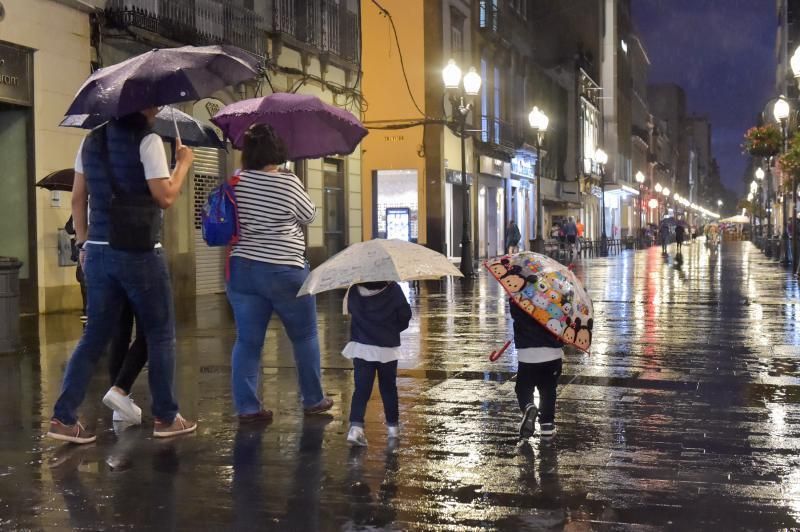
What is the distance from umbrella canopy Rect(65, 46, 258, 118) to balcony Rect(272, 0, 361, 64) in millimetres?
17223

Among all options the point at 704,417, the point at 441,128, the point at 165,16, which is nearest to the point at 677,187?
the point at 441,128

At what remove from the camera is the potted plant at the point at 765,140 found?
111ft

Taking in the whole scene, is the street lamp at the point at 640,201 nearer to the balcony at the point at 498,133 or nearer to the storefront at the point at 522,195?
the storefront at the point at 522,195

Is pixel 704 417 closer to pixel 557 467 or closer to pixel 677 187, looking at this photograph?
pixel 557 467

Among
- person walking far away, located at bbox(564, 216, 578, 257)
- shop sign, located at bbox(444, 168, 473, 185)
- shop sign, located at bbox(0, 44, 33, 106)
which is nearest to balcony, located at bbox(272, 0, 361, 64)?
shop sign, located at bbox(0, 44, 33, 106)

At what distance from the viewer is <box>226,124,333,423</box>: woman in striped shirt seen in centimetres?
692

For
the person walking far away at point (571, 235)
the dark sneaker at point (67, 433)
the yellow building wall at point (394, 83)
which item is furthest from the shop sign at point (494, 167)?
the dark sneaker at point (67, 433)

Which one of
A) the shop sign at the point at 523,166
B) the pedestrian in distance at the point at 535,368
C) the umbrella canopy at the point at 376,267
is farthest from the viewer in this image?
the shop sign at the point at 523,166

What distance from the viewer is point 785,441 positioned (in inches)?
257

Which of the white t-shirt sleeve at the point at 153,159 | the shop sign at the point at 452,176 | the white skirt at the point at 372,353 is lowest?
the white skirt at the point at 372,353

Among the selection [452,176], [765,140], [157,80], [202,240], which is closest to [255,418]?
[157,80]

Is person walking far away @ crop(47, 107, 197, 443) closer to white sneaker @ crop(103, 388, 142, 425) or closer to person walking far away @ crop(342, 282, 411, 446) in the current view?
white sneaker @ crop(103, 388, 142, 425)

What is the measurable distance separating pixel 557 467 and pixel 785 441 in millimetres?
1602

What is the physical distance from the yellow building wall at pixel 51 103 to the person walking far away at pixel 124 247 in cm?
1065
